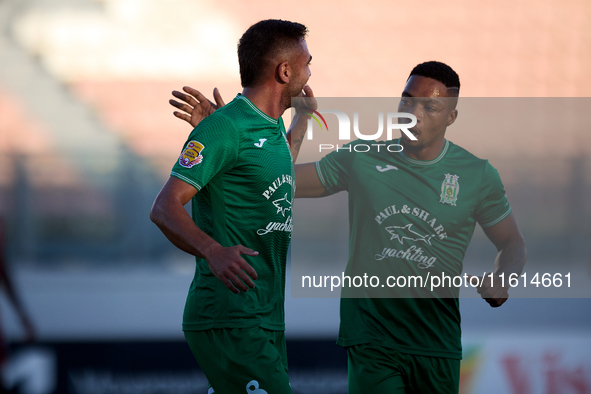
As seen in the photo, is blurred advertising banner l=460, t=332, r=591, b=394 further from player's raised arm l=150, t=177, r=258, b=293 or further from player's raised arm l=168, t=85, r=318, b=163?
player's raised arm l=150, t=177, r=258, b=293

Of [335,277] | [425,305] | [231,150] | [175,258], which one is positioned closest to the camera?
[231,150]

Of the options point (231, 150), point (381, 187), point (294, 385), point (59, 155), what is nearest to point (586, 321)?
point (294, 385)

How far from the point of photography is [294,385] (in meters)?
3.36

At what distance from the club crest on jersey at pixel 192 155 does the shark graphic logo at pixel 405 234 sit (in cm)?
81

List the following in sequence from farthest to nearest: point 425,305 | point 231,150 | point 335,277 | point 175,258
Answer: point 175,258, point 335,277, point 425,305, point 231,150

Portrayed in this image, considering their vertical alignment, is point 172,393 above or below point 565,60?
below

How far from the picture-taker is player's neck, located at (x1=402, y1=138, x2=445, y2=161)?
2064 millimetres

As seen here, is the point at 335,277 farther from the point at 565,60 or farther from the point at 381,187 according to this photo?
the point at 565,60

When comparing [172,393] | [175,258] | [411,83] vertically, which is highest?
[411,83]

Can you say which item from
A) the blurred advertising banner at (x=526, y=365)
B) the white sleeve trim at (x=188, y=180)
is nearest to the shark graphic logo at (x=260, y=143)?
the white sleeve trim at (x=188, y=180)

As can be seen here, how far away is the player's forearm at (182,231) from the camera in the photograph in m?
1.28

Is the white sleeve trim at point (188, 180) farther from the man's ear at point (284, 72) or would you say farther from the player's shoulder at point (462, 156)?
the player's shoulder at point (462, 156)

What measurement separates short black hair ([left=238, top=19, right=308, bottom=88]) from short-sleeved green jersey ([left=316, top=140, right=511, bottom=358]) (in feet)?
1.90

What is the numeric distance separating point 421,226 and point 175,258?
2.33m
